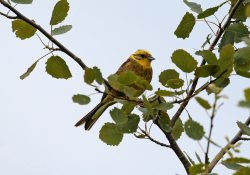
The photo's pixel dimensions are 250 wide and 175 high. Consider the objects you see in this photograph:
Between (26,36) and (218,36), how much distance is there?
115 centimetres

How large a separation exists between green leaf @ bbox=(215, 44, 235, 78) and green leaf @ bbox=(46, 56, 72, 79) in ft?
2.66

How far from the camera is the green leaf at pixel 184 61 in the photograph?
88.3 inches

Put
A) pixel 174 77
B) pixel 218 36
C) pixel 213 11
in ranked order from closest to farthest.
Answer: pixel 174 77 → pixel 213 11 → pixel 218 36

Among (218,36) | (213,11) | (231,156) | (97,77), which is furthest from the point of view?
(218,36)

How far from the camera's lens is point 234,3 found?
2.96 meters

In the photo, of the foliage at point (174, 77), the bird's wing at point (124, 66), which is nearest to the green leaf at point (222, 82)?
the foliage at point (174, 77)

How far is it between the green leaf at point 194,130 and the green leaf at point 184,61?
535 millimetres

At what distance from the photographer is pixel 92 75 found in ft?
7.15

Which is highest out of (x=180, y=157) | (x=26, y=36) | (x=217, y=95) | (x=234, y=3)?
(x=234, y=3)

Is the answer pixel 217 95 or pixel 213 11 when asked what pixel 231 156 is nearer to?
pixel 217 95

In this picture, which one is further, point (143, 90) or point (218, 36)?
point (218, 36)

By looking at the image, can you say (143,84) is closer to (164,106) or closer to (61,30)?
(164,106)

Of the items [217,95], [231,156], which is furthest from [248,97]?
[231,156]

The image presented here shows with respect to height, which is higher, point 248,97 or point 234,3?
point 234,3
